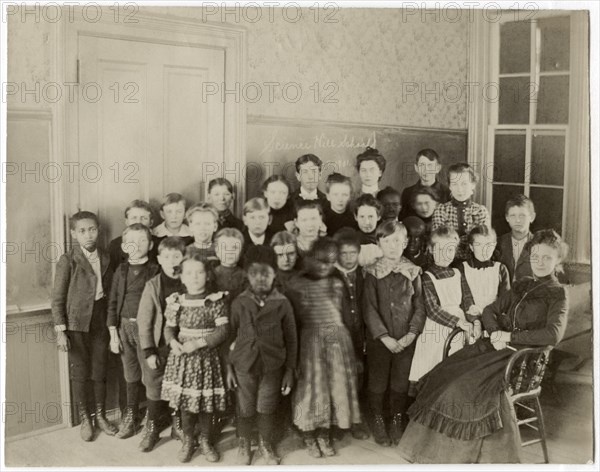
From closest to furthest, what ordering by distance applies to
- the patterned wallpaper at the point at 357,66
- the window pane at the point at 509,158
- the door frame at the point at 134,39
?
the door frame at the point at 134,39
the patterned wallpaper at the point at 357,66
the window pane at the point at 509,158

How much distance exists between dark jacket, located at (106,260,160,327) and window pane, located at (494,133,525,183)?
1.25 meters

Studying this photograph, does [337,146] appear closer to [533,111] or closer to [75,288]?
[533,111]

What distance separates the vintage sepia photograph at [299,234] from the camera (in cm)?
220

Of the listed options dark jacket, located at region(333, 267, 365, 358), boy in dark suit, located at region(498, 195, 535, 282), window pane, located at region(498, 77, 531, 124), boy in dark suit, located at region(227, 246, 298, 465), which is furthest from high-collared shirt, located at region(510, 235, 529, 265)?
boy in dark suit, located at region(227, 246, 298, 465)

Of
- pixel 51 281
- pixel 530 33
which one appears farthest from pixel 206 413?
pixel 530 33

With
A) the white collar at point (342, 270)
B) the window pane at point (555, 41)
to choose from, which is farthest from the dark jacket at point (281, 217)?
the window pane at point (555, 41)

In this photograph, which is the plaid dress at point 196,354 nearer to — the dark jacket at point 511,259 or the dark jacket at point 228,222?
the dark jacket at point 228,222

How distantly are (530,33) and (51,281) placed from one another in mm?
1886

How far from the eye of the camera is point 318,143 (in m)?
2.29

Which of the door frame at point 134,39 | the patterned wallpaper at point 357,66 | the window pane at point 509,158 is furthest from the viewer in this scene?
the window pane at point 509,158

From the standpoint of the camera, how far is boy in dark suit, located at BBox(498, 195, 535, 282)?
2.34 metres

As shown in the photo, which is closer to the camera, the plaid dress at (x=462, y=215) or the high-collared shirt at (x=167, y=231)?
the high-collared shirt at (x=167, y=231)

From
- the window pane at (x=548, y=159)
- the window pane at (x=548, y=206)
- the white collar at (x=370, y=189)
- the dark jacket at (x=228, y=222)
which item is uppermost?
the window pane at (x=548, y=159)

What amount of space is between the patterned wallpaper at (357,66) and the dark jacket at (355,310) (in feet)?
1.83
